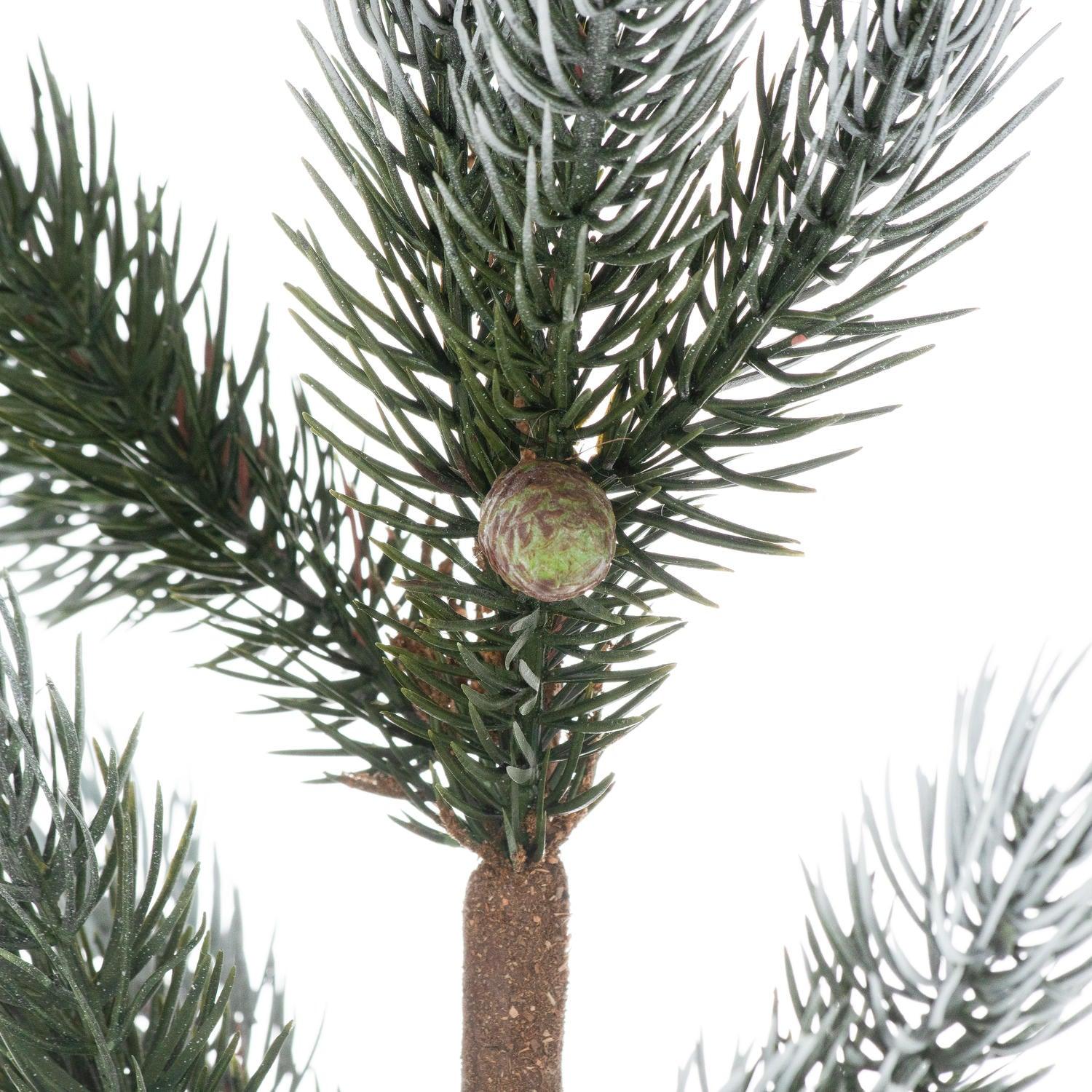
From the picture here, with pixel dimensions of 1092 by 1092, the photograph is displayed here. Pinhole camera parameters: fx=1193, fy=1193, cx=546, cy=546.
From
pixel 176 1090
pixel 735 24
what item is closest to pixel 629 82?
pixel 735 24

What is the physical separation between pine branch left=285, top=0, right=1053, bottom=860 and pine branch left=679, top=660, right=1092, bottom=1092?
2.7 inches

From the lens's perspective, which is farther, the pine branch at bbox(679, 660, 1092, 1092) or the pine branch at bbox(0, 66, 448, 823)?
the pine branch at bbox(0, 66, 448, 823)

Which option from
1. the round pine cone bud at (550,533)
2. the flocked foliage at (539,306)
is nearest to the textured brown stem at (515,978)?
the flocked foliage at (539,306)

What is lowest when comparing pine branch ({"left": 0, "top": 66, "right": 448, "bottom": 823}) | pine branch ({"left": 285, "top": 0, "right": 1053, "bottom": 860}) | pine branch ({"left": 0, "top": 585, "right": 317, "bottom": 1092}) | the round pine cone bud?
pine branch ({"left": 0, "top": 585, "right": 317, "bottom": 1092})

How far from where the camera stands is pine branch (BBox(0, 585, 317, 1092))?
0.24 meters

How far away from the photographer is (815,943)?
0.98ft

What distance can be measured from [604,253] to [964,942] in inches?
6.9

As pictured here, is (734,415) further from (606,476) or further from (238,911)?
(238,911)

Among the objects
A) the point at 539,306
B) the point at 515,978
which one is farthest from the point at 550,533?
the point at 515,978

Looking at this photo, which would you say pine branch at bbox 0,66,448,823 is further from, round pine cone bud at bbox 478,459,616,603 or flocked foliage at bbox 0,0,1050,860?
round pine cone bud at bbox 478,459,616,603

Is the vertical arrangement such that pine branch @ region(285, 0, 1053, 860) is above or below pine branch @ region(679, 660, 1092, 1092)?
above

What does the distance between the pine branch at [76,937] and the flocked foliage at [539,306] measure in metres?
0.08

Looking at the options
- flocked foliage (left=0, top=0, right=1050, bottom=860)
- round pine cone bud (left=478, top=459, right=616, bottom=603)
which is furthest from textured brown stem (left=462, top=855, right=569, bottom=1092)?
round pine cone bud (left=478, top=459, right=616, bottom=603)

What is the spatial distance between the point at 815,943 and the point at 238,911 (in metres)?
0.21
